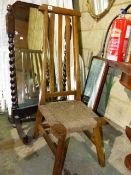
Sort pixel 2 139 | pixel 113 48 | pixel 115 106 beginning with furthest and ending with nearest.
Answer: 1. pixel 115 106
2. pixel 2 139
3. pixel 113 48

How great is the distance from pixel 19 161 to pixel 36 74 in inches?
35.6

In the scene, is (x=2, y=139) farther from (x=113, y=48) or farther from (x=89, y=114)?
(x=113, y=48)

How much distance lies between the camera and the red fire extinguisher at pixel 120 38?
154 centimetres

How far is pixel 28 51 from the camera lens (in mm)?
2012

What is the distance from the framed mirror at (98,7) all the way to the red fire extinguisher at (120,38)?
0.42 meters

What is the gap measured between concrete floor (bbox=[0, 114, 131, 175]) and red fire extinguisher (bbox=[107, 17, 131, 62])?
74cm

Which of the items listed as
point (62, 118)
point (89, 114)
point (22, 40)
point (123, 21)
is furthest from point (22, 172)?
point (123, 21)

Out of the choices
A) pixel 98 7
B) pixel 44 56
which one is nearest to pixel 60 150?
pixel 44 56

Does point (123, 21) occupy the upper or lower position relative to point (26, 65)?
upper

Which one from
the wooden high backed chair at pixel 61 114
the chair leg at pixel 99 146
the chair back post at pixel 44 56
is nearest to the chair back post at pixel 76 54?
the wooden high backed chair at pixel 61 114

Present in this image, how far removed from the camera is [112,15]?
1.92 meters

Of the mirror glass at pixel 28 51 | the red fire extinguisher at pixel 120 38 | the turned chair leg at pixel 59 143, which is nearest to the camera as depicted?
the turned chair leg at pixel 59 143

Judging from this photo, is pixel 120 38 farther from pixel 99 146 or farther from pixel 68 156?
pixel 68 156

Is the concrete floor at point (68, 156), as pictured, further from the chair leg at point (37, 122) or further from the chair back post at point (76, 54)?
the chair back post at point (76, 54)
